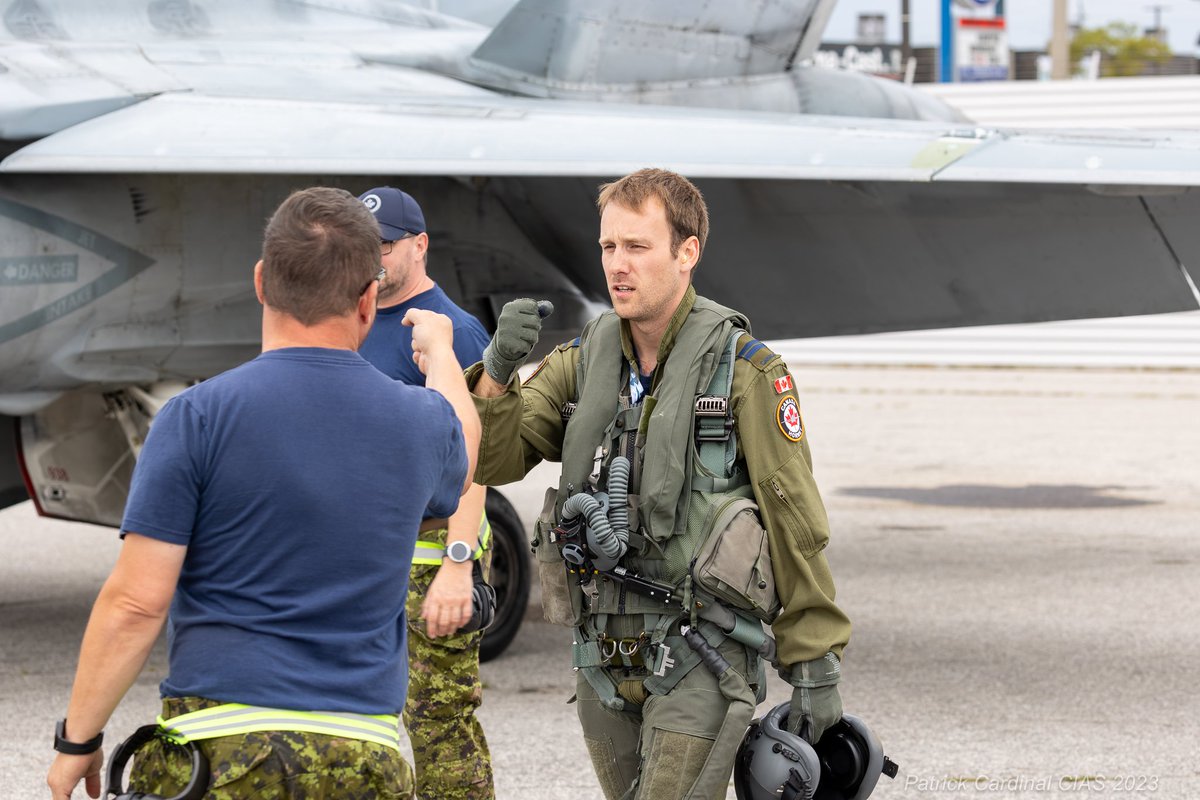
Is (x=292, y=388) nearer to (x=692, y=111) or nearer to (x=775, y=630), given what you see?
(x=775, y=630)

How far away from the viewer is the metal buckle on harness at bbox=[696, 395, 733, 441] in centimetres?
330

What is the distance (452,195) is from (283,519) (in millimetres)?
4926

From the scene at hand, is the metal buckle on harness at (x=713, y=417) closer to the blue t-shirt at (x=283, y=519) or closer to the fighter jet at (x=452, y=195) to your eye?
the blue t-shirt at (x=283, y=519)

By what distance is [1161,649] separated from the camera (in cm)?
709

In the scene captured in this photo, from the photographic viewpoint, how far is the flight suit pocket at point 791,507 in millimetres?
3260

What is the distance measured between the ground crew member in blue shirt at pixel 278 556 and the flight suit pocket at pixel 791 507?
912 mm

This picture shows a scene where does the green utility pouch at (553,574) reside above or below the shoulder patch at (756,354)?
below

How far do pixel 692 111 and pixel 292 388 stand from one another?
14.4ft

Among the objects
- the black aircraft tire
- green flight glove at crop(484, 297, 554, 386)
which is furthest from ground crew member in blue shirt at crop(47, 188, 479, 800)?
the black aircraft tire

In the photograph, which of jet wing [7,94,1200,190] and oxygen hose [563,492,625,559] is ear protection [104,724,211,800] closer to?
oxygen hose [563,492,625,559]

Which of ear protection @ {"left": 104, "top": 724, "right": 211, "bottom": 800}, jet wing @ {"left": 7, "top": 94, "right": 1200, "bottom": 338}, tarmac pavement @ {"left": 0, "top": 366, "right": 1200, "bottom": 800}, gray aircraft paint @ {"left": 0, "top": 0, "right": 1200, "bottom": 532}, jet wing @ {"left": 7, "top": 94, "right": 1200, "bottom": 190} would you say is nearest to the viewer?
ear protection @ {"left": 104, "top": 724, "right": 211, "bottom": 800}

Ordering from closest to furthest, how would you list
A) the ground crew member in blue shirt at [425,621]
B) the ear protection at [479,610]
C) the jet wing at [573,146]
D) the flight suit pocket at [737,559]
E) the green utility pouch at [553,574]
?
the flight suit pocket at [737,559] < the green utility pouch at [553,574] < the ear protection at [479,610] < the ground crew member in blue shirt at [425,621] < the jet wing at [573,146]

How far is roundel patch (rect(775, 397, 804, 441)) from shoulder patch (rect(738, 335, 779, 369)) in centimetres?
9

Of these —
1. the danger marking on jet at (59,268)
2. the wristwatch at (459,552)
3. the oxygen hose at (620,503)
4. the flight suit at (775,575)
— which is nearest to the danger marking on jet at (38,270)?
the danger marking on jet at (59,268)
